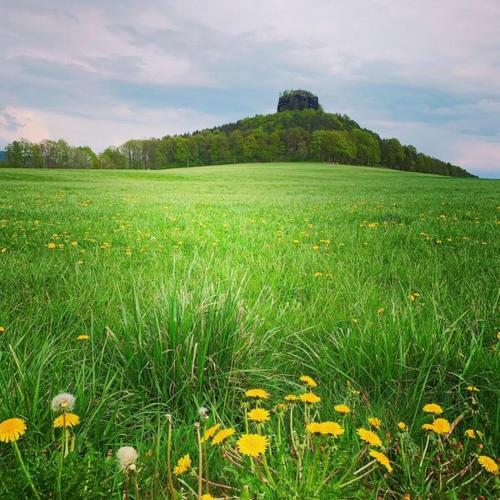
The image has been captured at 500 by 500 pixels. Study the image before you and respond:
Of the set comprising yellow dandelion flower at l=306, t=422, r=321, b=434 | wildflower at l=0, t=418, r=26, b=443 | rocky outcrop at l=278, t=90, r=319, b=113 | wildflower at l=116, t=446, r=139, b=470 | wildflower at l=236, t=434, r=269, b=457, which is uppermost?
rocky outcrop at l=278, t=90, r=319, b=113

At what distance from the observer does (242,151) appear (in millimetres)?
97562

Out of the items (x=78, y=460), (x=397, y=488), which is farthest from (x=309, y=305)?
(x=78, y=460)

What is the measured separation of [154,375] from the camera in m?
1.75

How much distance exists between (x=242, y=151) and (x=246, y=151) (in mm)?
3197

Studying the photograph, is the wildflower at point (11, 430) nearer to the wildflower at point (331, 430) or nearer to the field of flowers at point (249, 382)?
the field of flowers at point (249, 382)

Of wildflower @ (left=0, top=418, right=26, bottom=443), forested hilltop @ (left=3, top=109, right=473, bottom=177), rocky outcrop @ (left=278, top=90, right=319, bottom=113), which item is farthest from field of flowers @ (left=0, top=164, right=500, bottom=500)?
rocky outcrop @ (left=278, top=90, right=319, bottom=113)

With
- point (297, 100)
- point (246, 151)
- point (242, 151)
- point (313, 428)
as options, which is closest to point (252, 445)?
point (313, 428)

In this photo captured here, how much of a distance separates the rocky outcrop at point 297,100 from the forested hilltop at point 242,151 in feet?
195

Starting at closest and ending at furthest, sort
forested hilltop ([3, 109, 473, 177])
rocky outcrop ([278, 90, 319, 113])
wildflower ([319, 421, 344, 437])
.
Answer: wildflower ([319, 421, 344, 437])
forested hilltop ([3, 109, 473, 177])
rocky outcrop ([278, 90, 319, 113])

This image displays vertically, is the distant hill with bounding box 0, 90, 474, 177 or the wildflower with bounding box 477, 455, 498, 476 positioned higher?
the distant hill with bounding box 0, 90, 474, 177

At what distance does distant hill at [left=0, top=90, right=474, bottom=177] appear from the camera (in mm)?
91312

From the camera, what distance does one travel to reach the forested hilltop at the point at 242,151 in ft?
300

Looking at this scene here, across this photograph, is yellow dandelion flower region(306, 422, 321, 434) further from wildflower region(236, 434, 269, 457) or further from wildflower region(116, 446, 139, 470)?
wildflower region(116, 446, 139, 470)

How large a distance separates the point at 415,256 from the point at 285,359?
2873 millimetres
